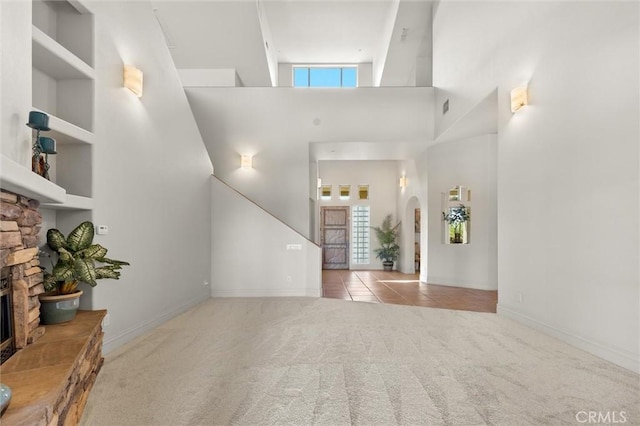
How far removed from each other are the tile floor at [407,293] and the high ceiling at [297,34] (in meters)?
4.82

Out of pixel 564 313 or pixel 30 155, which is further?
pixel 564 313

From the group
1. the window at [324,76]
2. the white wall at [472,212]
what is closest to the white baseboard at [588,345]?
the white wall at [472,212]

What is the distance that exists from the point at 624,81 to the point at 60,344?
14.4ft

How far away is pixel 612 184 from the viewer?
312 cm

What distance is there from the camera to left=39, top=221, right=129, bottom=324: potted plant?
8.71 ft

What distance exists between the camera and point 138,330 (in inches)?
156

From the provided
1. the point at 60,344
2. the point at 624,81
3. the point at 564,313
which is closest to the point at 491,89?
the point at 624,81

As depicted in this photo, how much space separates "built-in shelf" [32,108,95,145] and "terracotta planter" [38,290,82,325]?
1.23 metres

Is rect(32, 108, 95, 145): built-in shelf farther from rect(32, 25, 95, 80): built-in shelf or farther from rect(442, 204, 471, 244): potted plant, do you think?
rect(442, 204, 471, 244): potted plant

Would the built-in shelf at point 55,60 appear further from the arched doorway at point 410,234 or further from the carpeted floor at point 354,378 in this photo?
the arched doorway at point 410,234

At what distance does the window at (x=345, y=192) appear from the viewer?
12263mm

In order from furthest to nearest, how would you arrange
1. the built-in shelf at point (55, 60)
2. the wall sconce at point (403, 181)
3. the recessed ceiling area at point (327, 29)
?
→ the wall sconce at point (403, 181), the recessed ceiling area at point (327, 29), the built-in shelf at point (55, 60)

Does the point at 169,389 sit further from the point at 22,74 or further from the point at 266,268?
the point at 266,268

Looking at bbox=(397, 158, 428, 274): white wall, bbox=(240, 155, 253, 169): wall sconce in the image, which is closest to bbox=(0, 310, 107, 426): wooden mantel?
bbox=(240, 155, 253, 169): wall sconce
